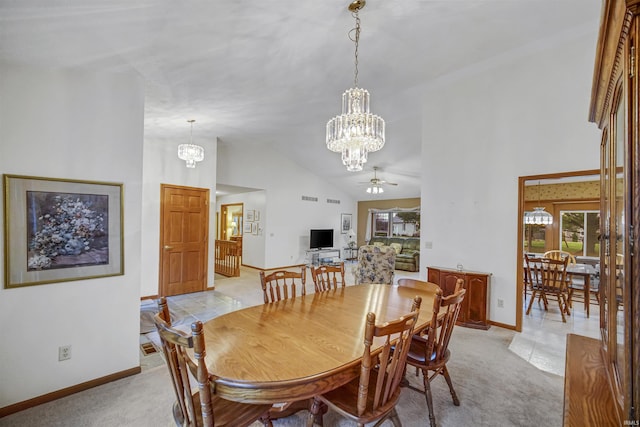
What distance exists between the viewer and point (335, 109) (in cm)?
491

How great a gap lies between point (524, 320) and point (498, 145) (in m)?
2.51

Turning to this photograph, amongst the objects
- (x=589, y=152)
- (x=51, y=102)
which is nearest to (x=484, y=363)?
(x=589, y=152)

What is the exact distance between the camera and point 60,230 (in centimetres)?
225

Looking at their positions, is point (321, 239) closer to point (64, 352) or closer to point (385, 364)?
point (64, 352)

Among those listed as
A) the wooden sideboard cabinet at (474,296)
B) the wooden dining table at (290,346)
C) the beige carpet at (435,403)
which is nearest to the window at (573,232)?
the wooden sideboard cabinet at (474,296)

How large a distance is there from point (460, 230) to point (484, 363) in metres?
1.87

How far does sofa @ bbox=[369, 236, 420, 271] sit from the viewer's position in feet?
27.0

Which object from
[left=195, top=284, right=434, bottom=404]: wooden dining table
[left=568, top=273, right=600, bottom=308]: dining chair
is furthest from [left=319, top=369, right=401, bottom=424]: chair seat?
[left=568, top=273, right=600, bottom=308]: dining chair

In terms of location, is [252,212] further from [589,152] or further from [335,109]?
[589,152]

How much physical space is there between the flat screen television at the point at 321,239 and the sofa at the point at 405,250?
145 centimetres

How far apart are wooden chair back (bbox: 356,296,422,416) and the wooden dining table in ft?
0.25

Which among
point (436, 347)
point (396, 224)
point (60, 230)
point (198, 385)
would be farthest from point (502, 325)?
point (396, 224)

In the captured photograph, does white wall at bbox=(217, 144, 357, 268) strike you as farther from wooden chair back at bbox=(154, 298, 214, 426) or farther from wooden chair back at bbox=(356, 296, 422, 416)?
wooden chair back at bbox=(356, 296, 422, 416)

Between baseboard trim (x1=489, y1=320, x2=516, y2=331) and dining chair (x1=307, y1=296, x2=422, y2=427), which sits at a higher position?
dining chair (x1=307, y1=296, x2=422, y2=427)
